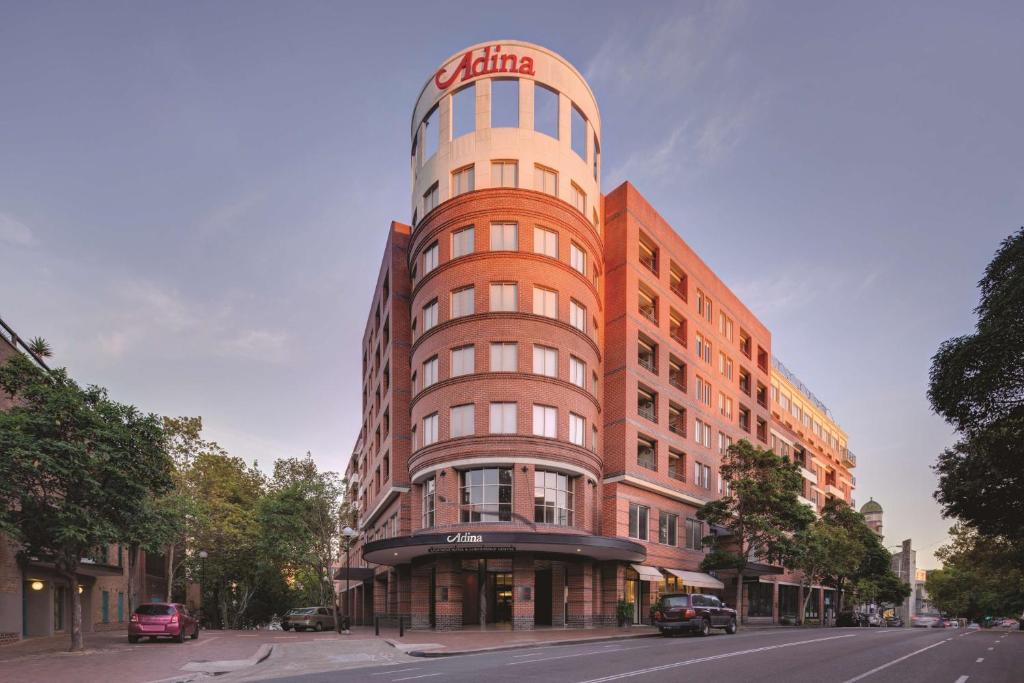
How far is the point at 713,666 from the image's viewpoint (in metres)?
18.7

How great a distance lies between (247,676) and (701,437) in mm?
43112

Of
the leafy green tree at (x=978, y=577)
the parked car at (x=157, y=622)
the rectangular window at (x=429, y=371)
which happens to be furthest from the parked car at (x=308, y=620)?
the leafy green tree at (x=978, y=577)

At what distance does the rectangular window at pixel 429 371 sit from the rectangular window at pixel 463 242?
568 cm

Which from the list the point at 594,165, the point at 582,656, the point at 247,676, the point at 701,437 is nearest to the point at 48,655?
the point at 247,676

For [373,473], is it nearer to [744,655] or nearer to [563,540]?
[563,540]

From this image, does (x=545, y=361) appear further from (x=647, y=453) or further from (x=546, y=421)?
(x=647, y=453)

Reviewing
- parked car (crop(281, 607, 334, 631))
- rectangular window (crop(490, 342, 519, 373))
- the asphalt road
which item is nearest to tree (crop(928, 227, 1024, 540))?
the asphalt road

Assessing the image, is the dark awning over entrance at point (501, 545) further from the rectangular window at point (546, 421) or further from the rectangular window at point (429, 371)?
the rectangular window at point (429, 371)

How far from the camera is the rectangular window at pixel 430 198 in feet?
148

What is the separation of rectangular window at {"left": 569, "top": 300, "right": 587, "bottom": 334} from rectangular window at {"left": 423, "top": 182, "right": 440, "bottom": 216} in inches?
379

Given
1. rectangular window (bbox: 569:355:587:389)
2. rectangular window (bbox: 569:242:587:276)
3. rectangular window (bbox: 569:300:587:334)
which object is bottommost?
rectangular window (bbox: 569:355:587:389)

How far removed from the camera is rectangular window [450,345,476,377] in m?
40.9

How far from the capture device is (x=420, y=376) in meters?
44.1

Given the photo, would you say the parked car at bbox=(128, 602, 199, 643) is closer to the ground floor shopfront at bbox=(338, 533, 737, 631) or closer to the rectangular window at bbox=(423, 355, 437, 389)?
the ground floor shopfront at bbox=(338, 533, 737, 631)
